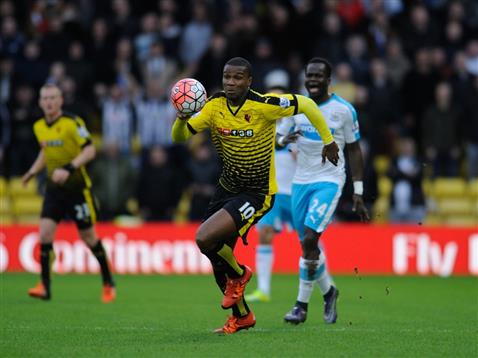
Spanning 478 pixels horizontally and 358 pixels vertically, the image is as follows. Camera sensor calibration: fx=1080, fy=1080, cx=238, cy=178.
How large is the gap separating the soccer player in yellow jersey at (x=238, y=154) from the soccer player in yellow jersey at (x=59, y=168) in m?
3.95

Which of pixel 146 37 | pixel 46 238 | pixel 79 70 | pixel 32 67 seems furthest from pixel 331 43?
pixel 46 238

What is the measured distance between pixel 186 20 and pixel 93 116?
3.14 metres

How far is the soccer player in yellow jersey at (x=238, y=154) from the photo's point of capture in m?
9.97

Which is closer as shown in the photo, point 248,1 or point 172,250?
point 172,250

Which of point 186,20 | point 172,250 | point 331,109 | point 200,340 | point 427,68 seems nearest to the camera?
point 200,340

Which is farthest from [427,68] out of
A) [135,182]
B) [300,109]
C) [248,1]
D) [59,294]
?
[300,109]

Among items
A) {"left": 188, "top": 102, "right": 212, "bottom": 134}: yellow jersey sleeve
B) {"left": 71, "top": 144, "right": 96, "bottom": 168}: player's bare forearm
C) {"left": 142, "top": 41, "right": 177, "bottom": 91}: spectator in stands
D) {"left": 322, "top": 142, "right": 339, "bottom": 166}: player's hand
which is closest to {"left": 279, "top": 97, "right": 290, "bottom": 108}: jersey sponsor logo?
{"left": 322, "top": 142, "right": 339, "bottom": 166}: player's hand

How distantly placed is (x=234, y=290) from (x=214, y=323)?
1.45 meters

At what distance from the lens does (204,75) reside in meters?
21.8

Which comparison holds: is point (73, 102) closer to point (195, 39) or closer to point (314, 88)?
point (195, 39)

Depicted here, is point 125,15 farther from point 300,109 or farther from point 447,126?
point 300,109

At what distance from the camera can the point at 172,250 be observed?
2022 centimetres

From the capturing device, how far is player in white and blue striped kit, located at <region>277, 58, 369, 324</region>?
37.3ft

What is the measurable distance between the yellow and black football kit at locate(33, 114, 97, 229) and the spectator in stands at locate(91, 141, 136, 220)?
22.6ft
